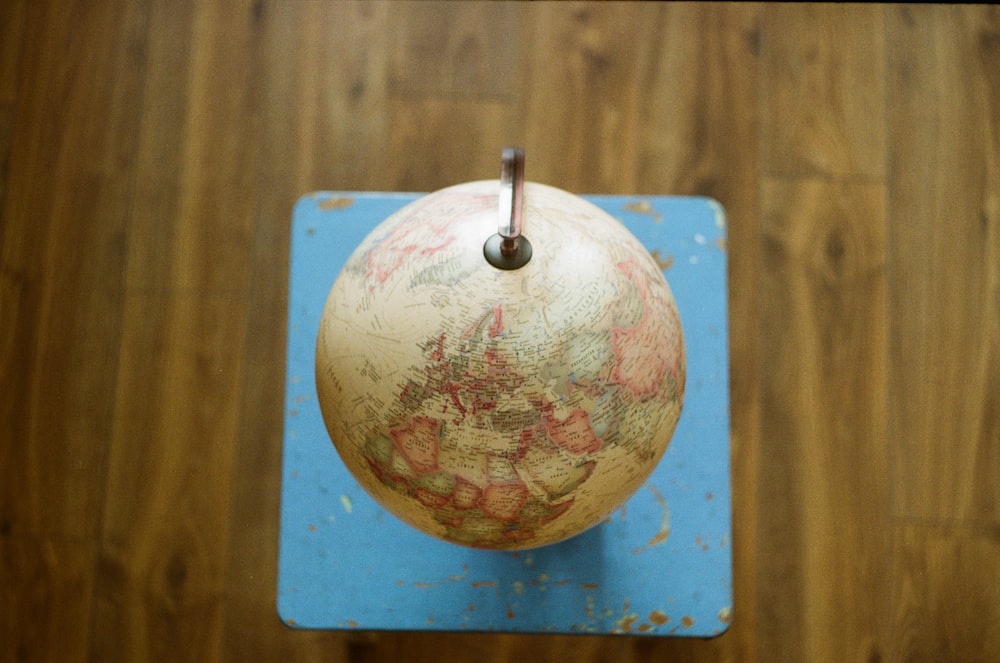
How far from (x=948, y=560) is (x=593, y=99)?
1.13 m

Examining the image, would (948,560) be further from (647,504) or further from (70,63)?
(70,63)

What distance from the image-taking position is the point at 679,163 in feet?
6.08

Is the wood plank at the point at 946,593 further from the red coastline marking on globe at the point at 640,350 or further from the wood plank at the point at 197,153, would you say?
the wood plank at the point at 197,153

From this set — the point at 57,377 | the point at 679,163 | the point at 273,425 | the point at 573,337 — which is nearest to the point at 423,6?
the point at 679,163

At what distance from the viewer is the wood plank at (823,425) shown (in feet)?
5.56

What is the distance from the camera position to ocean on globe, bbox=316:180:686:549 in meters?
0.76

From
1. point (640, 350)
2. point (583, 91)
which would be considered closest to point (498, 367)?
point (640, 350)

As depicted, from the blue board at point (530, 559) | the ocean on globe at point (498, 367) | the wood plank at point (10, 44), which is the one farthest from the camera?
the wood plank at point (10, 44)

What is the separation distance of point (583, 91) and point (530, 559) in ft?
3.53

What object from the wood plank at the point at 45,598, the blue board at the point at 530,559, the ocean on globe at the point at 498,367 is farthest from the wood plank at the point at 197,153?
the ocean on globe at the point at 498,367

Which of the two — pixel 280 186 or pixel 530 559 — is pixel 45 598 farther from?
pixel 530 559

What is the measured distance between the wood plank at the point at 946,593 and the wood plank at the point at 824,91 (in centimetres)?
73

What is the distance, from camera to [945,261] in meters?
1.83

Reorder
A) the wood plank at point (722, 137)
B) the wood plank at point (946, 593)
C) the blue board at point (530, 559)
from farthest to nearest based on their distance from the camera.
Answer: the wood plank at point (722, 137)
the wood plank at point (946, 593)
the blue board at point (530, 559)
